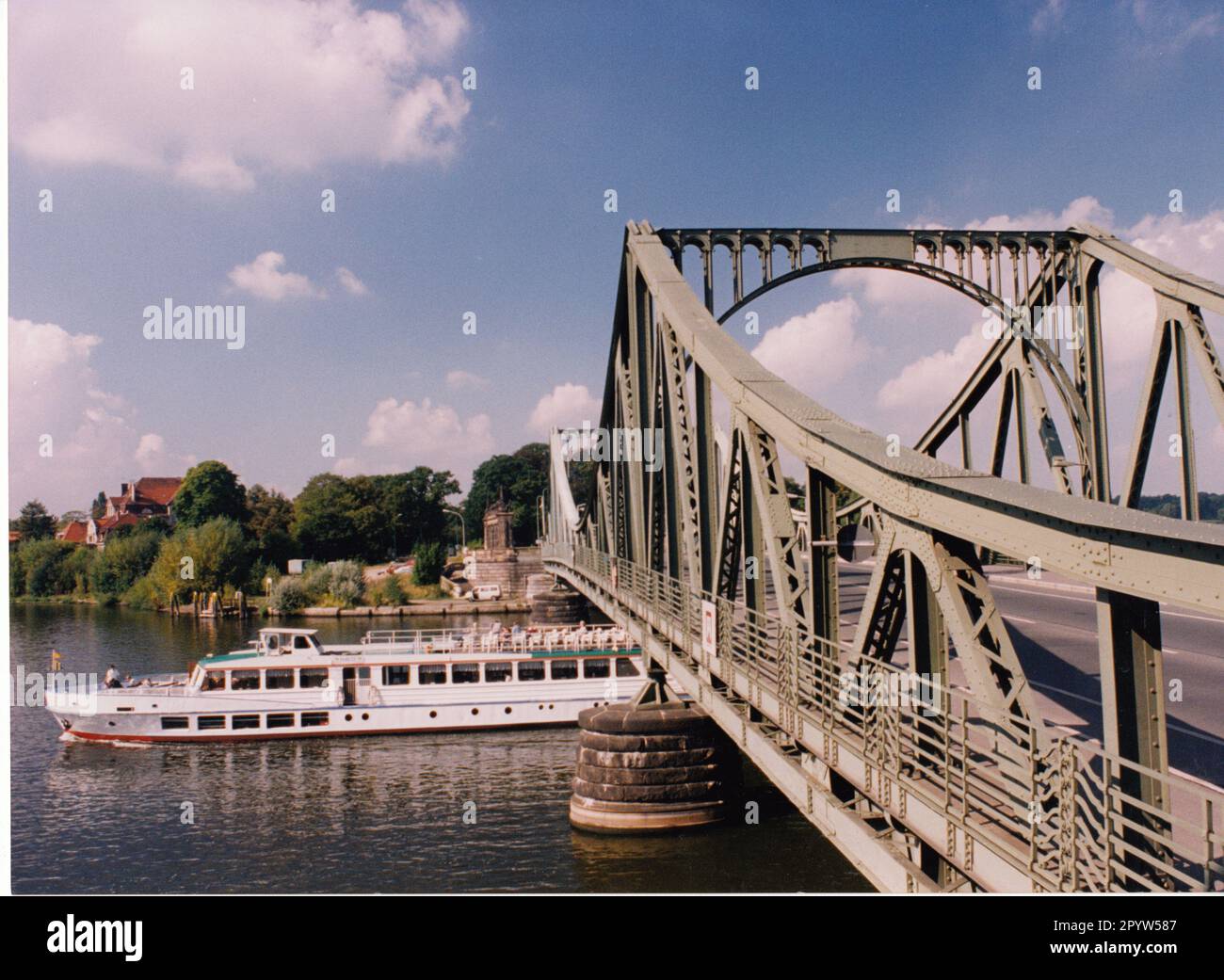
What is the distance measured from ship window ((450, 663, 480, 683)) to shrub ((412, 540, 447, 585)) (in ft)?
171

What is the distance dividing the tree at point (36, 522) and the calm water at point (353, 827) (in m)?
77.5

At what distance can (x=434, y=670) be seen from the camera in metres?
29.8

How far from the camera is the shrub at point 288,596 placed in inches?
2650

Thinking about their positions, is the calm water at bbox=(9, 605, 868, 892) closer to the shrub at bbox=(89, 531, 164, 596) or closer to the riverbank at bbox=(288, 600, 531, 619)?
the riverbank at bbox=(288, 600, 531, 619)

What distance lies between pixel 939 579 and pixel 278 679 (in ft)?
88.4

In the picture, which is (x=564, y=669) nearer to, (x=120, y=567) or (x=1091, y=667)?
(x=1091, y=667)

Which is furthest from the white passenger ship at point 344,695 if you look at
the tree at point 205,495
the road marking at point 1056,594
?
the tree at point 205,495

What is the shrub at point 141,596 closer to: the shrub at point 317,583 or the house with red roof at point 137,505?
the shrub at point 317,583

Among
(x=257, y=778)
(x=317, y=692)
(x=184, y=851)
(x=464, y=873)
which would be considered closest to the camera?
(x=464, y=873)

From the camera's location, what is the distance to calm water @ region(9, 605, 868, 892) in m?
17.2

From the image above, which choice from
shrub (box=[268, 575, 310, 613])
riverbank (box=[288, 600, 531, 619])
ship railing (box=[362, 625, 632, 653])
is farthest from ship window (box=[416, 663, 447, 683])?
shrub (box=[268, 575, 310, 613])
